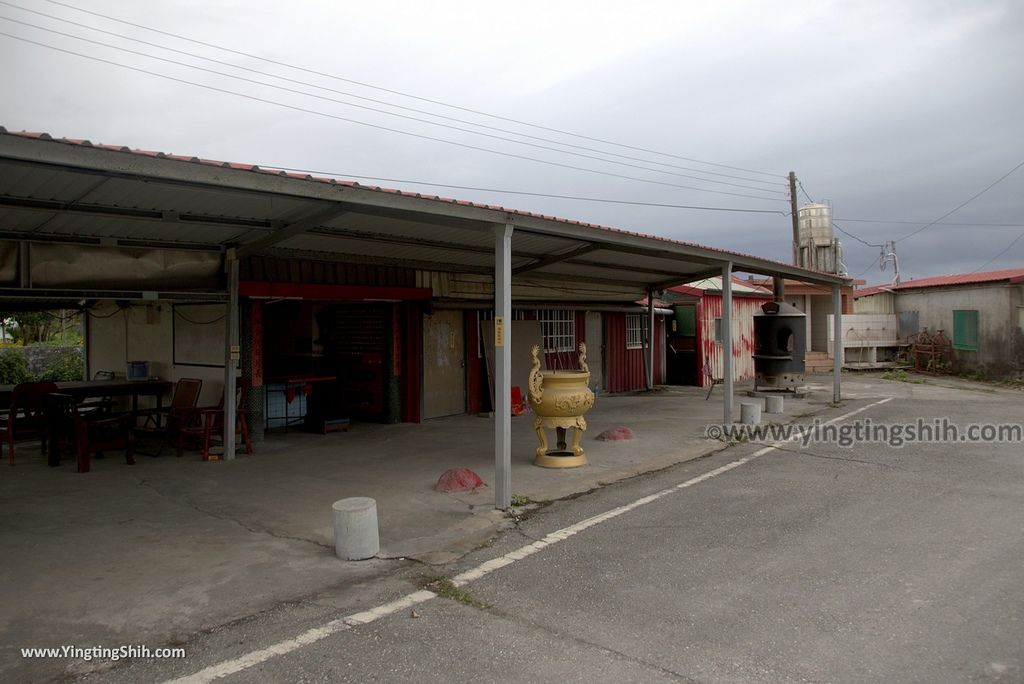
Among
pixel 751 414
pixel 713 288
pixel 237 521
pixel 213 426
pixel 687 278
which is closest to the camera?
pixel 237 521

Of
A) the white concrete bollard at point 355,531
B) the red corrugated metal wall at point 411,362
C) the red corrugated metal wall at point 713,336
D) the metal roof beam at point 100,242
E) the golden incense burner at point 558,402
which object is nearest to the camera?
the white concrete bollard at point 355,531

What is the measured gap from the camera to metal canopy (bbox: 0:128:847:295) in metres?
4.28

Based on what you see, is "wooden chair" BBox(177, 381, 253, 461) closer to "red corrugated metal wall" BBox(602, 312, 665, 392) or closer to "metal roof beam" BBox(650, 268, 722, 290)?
"metal roof beam" BBox(650, 268, 722, 290)

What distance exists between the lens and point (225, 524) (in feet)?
20.0

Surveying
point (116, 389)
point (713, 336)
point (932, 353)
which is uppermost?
point (713, 336)

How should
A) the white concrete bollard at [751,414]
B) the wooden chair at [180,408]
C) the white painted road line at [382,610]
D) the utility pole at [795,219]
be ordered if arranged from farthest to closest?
the utility pole at [795,219] < the white concrete bollard at [751,414] < the wooden chair at [180,408] < the white painted road line at [382,610]

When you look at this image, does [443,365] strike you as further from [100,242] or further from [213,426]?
[100,242]

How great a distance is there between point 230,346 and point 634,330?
39.5 ft

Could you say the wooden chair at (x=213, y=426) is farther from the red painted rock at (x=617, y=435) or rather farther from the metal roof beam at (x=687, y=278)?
the metal roof beam at (x=687, y=278)

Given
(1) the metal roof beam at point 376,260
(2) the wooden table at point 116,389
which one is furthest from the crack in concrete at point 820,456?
(2) the wooden table at point 116,389

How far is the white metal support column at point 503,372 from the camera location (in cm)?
650

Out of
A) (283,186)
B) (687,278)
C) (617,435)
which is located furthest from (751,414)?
(283,186)

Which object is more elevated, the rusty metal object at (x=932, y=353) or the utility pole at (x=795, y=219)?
the utility pole at (x=795, y=219)

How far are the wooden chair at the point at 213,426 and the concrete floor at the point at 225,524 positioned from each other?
9.9 inches
